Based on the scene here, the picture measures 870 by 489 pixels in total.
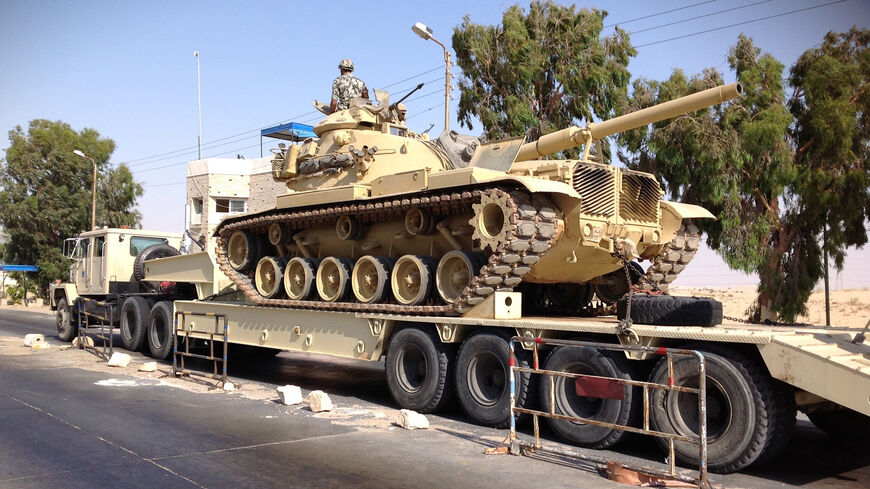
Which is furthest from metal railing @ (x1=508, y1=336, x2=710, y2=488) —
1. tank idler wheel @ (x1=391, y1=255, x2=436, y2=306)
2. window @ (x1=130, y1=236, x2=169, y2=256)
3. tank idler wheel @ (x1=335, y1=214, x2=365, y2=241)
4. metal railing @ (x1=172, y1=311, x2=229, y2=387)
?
window @ (x1=130, y1=236, x2=169, y2=256)

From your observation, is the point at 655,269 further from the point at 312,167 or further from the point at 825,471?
the point at 312,167

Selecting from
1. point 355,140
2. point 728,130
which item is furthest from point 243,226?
point 728,130

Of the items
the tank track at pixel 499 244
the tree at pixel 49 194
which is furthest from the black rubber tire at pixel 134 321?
the tree at pixel 49 194

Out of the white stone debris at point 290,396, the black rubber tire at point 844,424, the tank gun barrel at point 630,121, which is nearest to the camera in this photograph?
the black rubber tire at point 844,424

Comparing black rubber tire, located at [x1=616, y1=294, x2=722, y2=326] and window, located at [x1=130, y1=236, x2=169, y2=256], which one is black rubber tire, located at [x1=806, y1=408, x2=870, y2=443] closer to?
black rubber tire, located at [x1=616, y1=294, x2=722, y2=326]

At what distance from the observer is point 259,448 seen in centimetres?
827

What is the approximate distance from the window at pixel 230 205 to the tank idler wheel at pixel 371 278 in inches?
1320

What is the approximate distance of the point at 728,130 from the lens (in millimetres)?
20062

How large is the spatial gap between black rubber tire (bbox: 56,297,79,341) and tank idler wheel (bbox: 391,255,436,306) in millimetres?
12192

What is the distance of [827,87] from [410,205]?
46.0ft

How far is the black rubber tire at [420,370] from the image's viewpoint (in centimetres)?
1022

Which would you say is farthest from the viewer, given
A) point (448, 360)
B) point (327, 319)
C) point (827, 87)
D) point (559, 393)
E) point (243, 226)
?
point (827, 87)

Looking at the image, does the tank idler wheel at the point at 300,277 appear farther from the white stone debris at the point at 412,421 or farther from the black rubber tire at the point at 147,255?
the black rubber tire at the point at 147,255

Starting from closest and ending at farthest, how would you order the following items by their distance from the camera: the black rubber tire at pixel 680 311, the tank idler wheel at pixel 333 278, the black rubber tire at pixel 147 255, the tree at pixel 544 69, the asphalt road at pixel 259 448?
the asphalt road at pixel 259 448 → the black rubber tire at pixel 680 311 → the tank idler wheel at pixel 333 278 → the black rubber tire at pixel 147 255 → the tree at pixel 544 69
